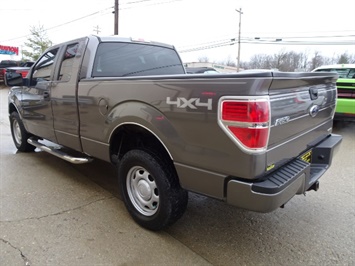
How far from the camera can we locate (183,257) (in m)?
2.60

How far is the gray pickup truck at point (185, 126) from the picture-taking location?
6.99 feet

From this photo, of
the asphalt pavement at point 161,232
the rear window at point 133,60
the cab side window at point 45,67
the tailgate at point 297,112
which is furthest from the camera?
the cab side window at point 45,67

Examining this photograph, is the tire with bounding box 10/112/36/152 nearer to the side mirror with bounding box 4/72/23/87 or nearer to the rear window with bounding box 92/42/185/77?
the side mirror with bounding box 4/72/23/87

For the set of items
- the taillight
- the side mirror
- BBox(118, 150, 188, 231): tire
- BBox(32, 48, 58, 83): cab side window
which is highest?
BBox(32, 48, 58, 83): cab side window

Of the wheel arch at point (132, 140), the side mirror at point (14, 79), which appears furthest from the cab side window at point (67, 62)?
the side mirror at point (14, 79)

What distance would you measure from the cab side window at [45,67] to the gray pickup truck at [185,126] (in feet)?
0.27

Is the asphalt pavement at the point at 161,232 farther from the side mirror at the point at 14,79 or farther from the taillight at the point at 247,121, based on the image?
the side mirror at the point at 14,79

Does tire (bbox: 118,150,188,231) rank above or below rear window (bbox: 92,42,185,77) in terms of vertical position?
below

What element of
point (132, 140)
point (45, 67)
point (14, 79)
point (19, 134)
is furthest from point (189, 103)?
point (19, 134)

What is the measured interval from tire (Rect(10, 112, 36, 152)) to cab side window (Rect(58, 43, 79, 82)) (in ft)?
6.52

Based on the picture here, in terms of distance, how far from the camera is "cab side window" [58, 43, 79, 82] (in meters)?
3.86

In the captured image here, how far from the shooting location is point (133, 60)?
410 centimetres

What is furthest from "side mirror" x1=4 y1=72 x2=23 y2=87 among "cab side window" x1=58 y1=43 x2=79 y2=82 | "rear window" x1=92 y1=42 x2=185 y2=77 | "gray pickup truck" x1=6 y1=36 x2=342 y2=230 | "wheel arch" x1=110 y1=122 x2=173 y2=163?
"wheel arch" x1=110 y1=122 x2=173 y2=163

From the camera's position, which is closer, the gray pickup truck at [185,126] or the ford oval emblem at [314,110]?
the gray pickup truck at [185,126]
